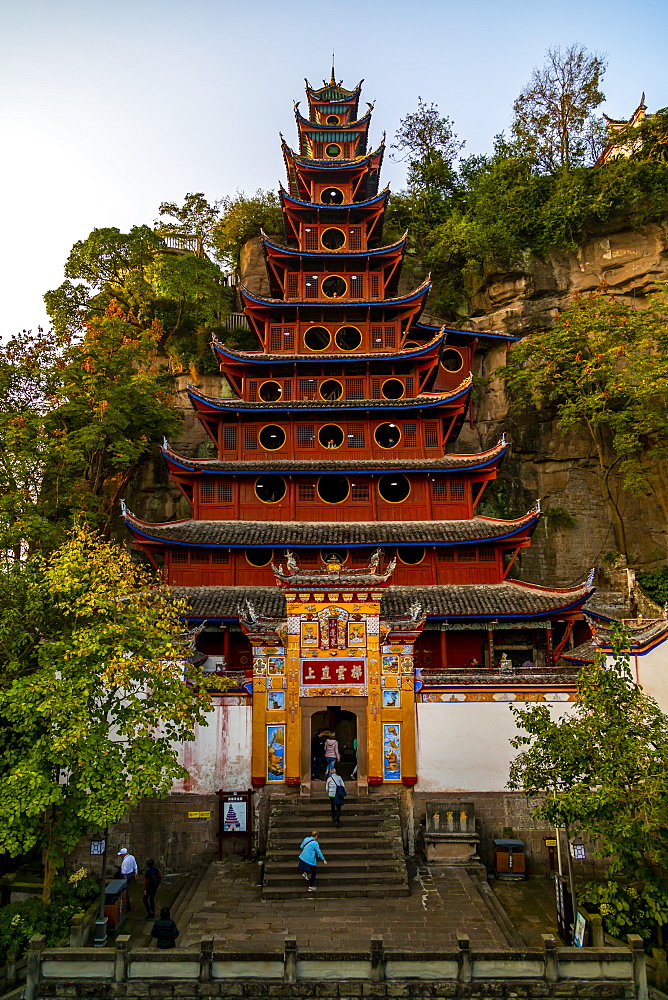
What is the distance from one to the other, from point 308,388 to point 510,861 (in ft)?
63.6

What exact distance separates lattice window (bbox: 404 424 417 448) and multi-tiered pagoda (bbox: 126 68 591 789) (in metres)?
0.07

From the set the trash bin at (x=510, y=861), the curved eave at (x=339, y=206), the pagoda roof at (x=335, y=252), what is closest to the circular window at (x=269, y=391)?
the pagoda roof at (x=335, y=252)

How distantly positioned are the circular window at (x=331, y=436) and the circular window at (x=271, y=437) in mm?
1641

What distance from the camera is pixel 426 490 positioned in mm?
27531

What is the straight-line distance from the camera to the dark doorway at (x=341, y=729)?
22.6 meters

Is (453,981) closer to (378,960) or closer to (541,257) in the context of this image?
(378,960)

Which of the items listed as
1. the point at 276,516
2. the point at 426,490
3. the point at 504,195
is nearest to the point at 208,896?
the point at 276,516

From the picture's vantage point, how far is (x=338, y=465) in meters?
27.3

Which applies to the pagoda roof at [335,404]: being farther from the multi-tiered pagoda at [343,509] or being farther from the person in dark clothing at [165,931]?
the person in dark clothing at [165,931]

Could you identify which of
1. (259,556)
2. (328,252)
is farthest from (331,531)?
(328,252)

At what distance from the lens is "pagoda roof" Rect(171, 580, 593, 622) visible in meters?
23.5

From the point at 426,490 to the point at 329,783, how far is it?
1360 centimetres

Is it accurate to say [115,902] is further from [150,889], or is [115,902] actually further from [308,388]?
[308,388]

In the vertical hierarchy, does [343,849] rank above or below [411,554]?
below
